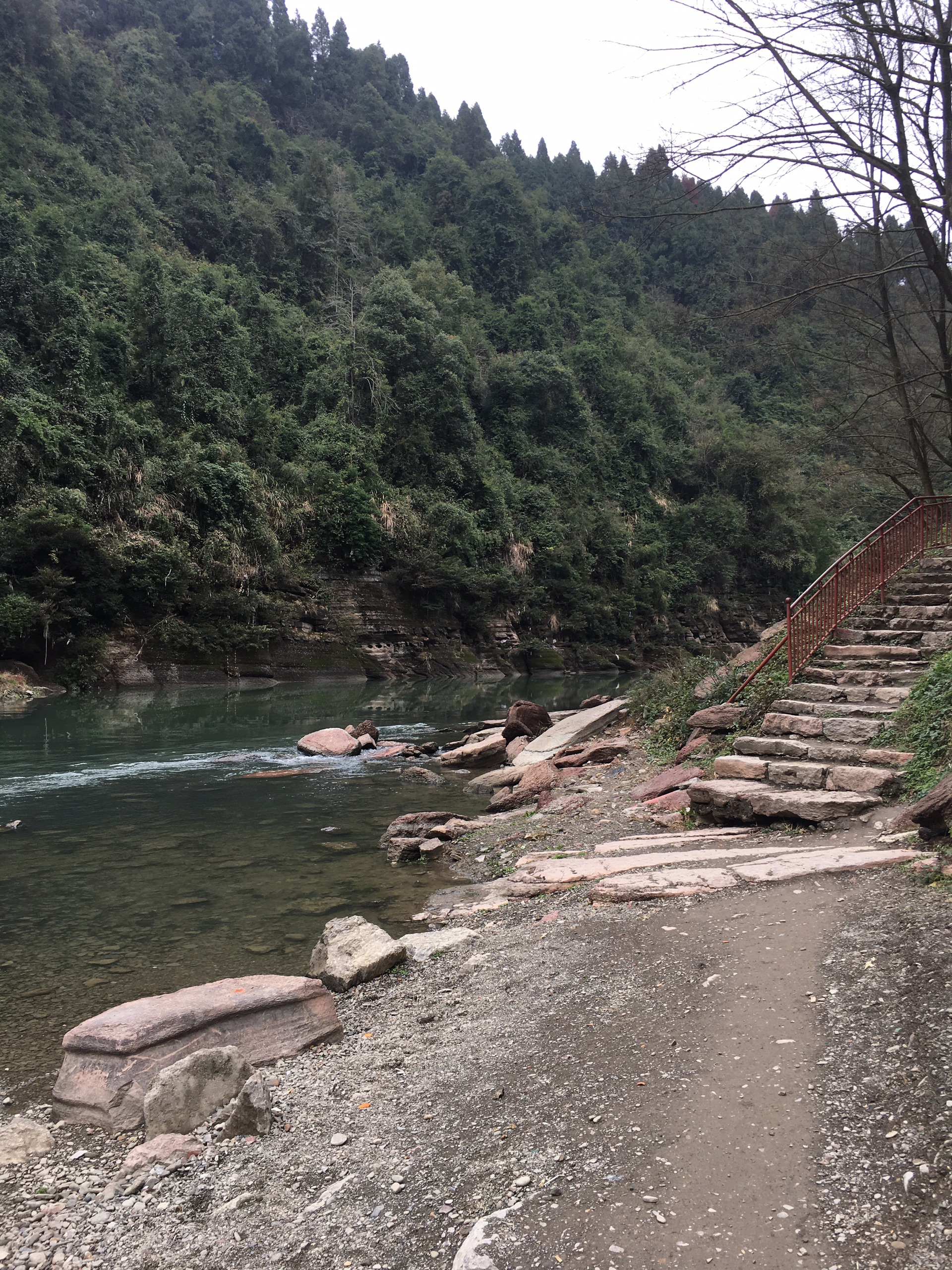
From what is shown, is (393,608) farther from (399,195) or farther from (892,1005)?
(399,195)

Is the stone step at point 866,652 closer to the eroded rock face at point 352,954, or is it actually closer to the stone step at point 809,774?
the stone step at point 809,774

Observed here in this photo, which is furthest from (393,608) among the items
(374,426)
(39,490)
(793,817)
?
(793,817)

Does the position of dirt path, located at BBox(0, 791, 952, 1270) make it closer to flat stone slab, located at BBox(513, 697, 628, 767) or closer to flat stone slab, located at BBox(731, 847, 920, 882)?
flat stone slab, located at BBox(731, 847, 920, 882)

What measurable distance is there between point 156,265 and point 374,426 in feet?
37.1

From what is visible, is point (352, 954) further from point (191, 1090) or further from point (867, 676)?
point (867, 676)

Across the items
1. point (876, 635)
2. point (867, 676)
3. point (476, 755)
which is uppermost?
point (876, 635)

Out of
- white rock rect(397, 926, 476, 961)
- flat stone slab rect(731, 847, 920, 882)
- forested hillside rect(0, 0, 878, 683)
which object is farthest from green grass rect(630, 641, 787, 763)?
white rock rect(397, 926, 476, 961)

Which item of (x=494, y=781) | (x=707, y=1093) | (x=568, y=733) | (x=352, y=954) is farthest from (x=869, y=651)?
(x=707, y=1093)

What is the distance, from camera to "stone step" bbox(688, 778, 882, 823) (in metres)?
6.24

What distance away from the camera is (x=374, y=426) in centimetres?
3841

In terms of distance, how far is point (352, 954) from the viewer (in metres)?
5.00

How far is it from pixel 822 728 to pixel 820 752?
551 millimetres

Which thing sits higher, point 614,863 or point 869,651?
point 869,651

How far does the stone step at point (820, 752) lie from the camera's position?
6844mm
